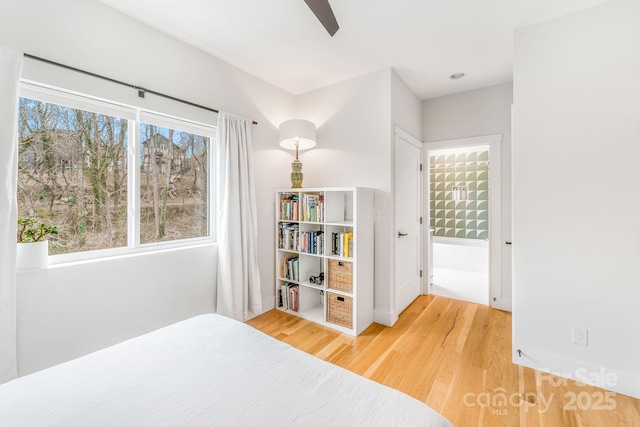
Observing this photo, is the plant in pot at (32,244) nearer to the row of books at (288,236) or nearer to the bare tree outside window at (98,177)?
the bare tree outside window at (98,177)

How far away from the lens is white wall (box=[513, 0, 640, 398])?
1765 mm

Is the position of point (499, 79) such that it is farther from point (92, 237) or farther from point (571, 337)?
point (92, 237)

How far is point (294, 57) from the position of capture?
2.58 m

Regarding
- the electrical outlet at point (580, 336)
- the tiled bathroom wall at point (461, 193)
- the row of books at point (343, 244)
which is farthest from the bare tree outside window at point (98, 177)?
the tiled bathroom wall at point (461, 193)

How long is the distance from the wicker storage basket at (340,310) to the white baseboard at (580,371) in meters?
1.35

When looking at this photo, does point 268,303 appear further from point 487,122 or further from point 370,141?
point 487,122

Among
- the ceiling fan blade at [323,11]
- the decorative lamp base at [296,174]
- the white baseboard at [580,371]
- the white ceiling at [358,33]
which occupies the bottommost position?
the white baseboard at [580,371]

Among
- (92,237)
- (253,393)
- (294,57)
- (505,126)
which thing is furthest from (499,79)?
(92,237)

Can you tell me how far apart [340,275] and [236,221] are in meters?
1.16

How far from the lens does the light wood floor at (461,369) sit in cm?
161

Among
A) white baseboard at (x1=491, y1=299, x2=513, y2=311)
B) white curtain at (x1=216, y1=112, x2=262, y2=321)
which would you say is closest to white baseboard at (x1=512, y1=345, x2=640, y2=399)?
white baseboard at (x1=491, y1=299, x2=513, y2=311)

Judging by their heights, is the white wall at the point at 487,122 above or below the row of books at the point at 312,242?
above

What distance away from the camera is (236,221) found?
8.63 ft

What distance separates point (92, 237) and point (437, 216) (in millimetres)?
5615
